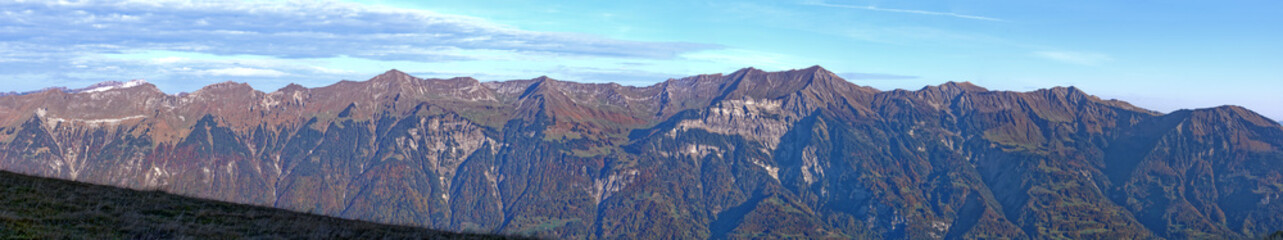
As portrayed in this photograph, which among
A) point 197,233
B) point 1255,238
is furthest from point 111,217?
point 1255,238

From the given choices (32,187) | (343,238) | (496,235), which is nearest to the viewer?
(343,238)

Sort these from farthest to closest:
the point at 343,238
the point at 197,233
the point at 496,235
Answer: the point at 496,235 → the point at 343,238 → the point at 197,233

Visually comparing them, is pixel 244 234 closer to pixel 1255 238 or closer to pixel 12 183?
pixel 12 183

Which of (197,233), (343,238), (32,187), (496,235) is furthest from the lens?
(496,235)

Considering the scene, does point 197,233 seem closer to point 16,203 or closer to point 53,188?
point 16,203

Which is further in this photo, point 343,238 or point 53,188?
point 53,188

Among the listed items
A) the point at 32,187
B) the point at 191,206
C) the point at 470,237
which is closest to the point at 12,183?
the point at 32,187
